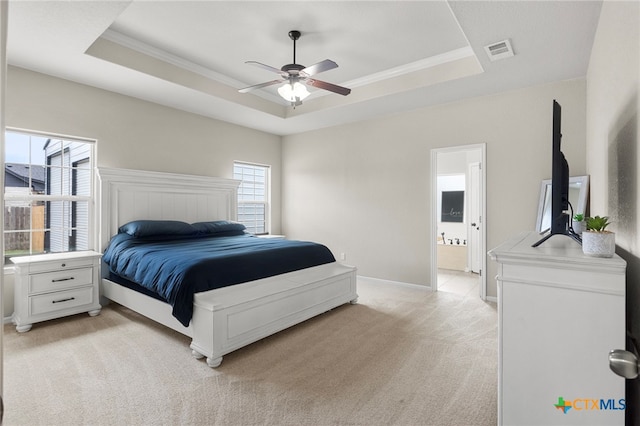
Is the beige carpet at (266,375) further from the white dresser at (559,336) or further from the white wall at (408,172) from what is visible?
the white wall at (408,172)

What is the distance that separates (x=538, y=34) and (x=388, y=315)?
290 centimetres

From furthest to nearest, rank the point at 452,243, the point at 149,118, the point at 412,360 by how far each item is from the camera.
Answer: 1. the point at 452,243
2. the point at 149,118
3. the point at 412,360

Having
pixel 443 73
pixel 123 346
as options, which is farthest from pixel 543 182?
pixel 123 346

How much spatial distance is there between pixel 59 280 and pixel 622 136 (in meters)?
4.56

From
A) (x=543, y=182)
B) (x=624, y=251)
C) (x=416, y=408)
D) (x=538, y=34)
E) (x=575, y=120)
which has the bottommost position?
(x=416, y=408)

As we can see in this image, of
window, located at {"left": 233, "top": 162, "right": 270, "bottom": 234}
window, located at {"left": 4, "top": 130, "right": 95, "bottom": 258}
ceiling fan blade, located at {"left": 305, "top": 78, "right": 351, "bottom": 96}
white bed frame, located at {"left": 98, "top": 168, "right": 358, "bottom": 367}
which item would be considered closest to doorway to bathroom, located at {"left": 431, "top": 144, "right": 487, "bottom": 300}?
white bed frame, located at {"left": 98, "top": 168, "right": 358, "bottom": 367}

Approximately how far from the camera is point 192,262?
272cm

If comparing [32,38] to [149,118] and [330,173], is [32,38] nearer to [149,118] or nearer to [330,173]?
[149,118]

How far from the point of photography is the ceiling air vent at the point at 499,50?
9.36 feet

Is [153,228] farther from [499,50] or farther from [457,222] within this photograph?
[457,222]

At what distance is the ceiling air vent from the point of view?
112 inches

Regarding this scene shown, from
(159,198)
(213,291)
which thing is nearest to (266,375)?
(213,291)

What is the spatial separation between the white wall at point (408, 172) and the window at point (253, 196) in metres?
0.40

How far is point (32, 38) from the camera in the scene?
111 inches
